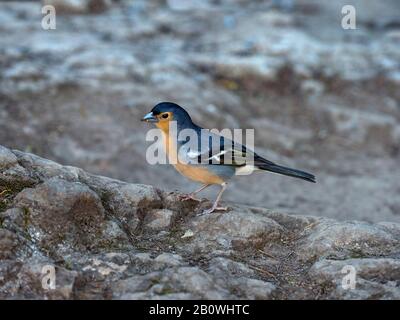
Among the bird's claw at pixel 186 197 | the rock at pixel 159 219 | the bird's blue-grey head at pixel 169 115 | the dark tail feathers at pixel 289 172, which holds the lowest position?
the rock at pixel 159 219

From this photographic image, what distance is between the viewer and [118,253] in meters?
4.43

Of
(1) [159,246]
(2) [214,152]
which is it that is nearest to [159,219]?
(1) [159,246]

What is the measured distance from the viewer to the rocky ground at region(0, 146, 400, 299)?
411 centimetres

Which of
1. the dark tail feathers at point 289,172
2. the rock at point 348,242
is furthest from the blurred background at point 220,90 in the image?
the rock at point 348,242

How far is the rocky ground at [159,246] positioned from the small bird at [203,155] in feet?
0.95

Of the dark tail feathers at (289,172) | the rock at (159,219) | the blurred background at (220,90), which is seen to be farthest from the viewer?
the blurred background at (220,90)

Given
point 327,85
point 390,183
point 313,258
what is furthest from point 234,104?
point 313,258

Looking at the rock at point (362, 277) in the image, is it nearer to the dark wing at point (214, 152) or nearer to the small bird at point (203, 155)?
the small bird at point (203, 155)

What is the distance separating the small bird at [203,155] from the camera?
5414mm

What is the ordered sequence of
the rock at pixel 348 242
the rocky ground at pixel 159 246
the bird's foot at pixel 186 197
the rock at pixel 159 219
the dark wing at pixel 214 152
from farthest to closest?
the dark wing at pixel 214 152 < the bird's foot at pixel 186 197 < the rock at pixel 159 219 < the rock at pixel 348 242 < the rocky ground at pixel 159 246

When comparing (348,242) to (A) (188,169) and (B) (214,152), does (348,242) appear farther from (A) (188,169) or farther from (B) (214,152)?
(A) (188,169)

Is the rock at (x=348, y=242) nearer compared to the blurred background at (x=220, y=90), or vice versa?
the rock at (x=348, y=242)

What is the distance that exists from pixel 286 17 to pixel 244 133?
397 centimetres

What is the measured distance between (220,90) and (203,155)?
5396 millimetres
